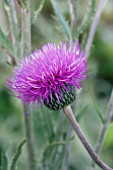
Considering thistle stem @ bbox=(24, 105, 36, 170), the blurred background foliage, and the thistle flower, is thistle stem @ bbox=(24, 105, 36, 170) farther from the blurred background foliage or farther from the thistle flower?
the thistle flower

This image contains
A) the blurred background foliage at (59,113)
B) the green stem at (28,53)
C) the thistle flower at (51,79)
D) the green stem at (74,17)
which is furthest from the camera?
the blurred background foliage at (59,113)

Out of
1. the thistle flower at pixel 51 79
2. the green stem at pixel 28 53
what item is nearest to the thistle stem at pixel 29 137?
the green stem at pixel 28 53

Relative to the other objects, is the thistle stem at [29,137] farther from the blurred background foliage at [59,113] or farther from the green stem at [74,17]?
the green stem at [74,17]

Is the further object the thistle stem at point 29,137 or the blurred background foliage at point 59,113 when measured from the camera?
the blurred background foliage at point 59,113

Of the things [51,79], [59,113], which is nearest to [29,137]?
[59,113]

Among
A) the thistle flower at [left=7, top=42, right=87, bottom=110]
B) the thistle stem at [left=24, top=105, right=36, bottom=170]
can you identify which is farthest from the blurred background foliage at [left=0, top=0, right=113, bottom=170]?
the thistle flower at [left=7, top=42, right=87, bottom=110]
